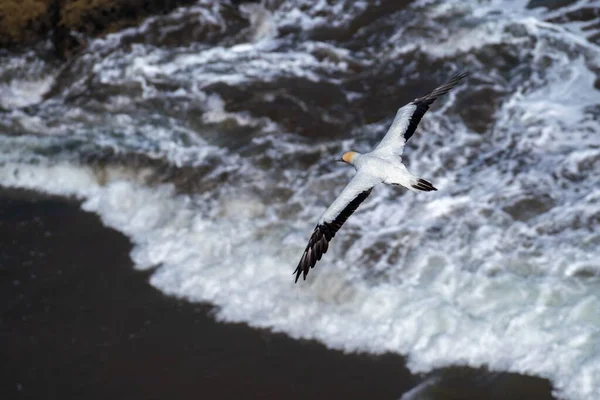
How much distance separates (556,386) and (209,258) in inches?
148

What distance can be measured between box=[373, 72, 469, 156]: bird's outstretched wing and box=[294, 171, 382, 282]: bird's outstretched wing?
1.42ft

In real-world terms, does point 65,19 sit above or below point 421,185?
above

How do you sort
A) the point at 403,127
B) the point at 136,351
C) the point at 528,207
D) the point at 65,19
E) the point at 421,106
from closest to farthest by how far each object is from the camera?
the point at 136,351, the point at 403,127, the point at 421,106, the point at 528,207, the point at 65,19

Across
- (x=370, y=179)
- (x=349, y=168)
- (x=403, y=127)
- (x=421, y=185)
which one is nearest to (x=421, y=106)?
(x=403, y=127)

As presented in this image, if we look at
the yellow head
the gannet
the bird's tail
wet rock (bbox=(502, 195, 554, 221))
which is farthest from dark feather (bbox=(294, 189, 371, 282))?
wet rock (bbox=(502, 195, 554, 221))

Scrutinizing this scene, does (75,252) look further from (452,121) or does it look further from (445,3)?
(445,3)

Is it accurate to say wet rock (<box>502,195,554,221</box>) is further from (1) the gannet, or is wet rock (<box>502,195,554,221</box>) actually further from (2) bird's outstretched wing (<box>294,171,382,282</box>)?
(2) bird's outstretched wing (<box>294,171,382,282</box>)

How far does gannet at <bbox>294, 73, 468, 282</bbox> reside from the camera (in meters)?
6.57

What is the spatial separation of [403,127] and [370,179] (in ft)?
2.44

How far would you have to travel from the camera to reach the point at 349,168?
31.5ft

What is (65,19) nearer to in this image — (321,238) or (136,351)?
(136,351)

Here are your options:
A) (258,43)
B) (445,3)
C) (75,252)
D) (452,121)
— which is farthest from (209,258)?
(445,3)

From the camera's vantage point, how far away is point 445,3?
494 inches

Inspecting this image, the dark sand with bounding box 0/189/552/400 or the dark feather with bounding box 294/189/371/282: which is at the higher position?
the dark feather with bounding box 294/189/371/282
